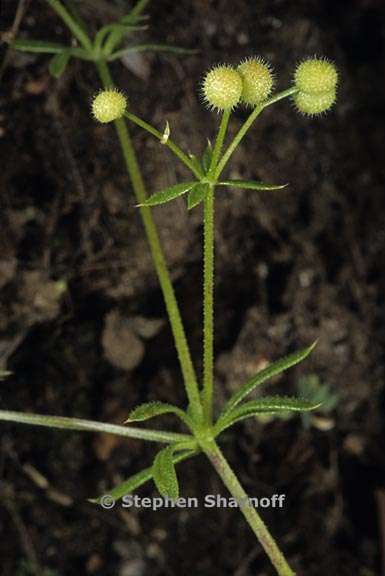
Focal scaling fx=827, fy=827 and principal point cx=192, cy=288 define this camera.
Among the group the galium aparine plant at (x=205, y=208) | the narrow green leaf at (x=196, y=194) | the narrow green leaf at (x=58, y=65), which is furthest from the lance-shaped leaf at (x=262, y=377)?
the narrow green leaf at (x=58, y=65)

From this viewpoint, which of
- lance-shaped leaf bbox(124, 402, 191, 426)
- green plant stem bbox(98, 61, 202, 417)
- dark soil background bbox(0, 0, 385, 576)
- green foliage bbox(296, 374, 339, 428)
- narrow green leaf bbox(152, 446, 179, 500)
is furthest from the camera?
green foliage bbox(296, 374, 339, 428)

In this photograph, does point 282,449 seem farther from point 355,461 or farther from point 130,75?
point 130,75

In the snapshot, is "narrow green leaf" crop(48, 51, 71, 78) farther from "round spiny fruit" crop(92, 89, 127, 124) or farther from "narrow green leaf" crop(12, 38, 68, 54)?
"round spiny fruit" crop(92, 89, 127, 124)

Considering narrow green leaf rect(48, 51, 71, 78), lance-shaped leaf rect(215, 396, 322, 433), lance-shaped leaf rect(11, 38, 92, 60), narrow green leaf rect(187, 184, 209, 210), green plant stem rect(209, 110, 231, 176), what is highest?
lance-shaped leaf rect(11, 38, 92, 60)

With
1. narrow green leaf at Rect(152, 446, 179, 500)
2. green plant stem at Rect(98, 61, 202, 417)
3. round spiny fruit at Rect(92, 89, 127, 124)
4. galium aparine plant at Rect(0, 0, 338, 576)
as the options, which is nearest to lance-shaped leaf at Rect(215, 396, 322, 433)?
galium aparine plant at Rect(0, 0, 338, 576)

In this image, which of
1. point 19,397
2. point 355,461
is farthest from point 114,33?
point 355,461

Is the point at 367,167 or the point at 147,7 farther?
the point at 367,167

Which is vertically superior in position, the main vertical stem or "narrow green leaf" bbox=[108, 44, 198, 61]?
"narrow green leaf" bbox=[108, 44, 198, 61]

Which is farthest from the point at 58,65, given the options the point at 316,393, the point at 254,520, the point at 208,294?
the point at 316,393
